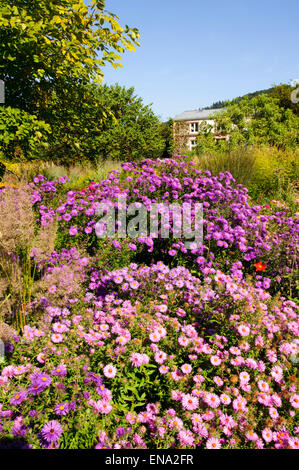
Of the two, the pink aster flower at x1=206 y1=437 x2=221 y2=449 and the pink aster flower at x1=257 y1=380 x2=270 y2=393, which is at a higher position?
the pink aster flower at x1=257 y1=380 x2=270 y2=393

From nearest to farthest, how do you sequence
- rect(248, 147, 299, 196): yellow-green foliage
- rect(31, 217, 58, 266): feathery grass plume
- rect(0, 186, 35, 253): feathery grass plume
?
rect(0, 186, 35, 253): feathery grass plume < rect(31, 217, 58, 266): feathery grass plume < rect(248, 147, 299, 196): yellow-green foliage

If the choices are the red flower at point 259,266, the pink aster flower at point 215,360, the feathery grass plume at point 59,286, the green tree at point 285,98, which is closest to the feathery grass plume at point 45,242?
the feathery grass plume at point 59,286

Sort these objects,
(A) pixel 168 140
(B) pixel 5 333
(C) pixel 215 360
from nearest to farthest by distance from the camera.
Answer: (C) pixel 215 360 < (B) pixel 5 333 < (A) pixel 168 140

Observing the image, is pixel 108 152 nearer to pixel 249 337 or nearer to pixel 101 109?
pixel 101 109

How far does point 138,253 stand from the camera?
11.6 feet

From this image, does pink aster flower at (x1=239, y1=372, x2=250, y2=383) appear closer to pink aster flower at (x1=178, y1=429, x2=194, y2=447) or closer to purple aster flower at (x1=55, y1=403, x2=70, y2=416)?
pink aster flower at (x1=178, y1=429, x2=194, y2=447)

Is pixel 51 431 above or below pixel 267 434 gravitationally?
above

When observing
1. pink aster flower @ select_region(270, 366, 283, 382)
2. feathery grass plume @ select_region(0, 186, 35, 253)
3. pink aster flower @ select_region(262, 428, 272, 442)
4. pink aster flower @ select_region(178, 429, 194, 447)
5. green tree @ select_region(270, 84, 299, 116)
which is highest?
green tree @ select_region(270, 84, 299, 116)

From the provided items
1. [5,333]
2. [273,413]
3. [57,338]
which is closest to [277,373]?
[273,413]

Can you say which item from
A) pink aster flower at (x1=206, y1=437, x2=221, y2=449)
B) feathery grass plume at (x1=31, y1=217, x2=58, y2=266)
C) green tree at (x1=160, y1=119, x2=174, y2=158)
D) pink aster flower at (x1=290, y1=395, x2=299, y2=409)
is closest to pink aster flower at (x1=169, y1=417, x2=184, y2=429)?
pink aster flower at (x1=206, y1=437, x2=221, y2=449)

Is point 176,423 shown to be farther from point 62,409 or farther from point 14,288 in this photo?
point 14,288

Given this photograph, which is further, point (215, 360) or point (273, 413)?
point (215, 360)

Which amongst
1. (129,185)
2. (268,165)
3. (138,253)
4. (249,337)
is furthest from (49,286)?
(268,165)

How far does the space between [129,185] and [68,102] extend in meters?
2.00
